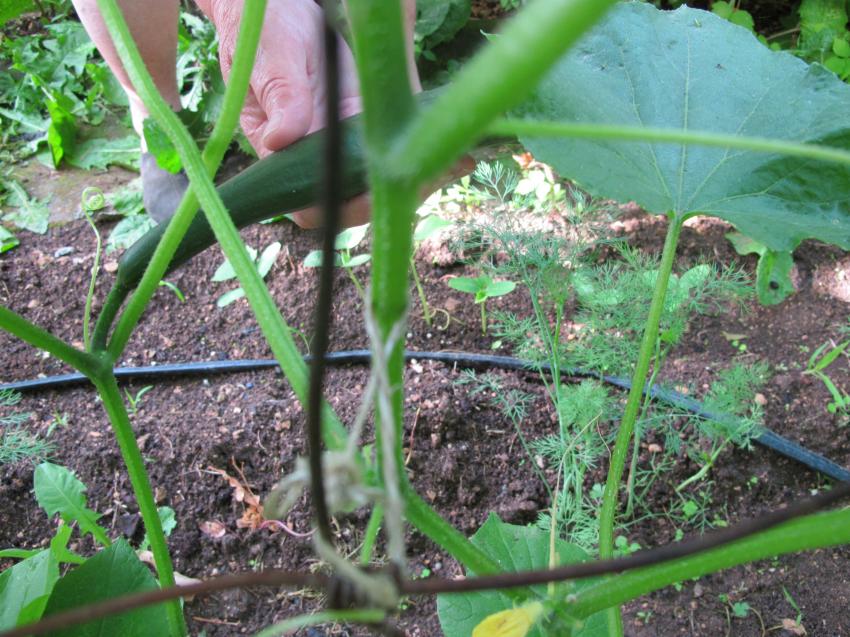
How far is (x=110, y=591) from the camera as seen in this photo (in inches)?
29.9

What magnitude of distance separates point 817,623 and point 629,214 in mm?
1017

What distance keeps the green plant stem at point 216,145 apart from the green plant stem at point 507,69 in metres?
0.38

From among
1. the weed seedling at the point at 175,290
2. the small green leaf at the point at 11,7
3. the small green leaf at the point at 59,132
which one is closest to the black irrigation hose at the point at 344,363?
the weed seedling at the point at 175,290

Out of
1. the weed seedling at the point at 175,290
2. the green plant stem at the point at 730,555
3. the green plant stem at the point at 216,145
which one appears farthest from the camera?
the weed seedling at the point at 175,290

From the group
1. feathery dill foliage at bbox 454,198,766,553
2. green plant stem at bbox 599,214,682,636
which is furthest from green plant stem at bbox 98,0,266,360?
feathery dill foliage at bbox 454,198,766,553

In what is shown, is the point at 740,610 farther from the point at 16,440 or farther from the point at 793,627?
the point at 16,440

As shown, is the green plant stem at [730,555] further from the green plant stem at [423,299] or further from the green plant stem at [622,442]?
the green plant stem at [423,299]

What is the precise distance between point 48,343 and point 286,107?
651 mm

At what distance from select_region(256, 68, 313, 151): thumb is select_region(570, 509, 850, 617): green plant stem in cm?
85

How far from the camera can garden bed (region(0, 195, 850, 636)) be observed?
1218 millimetres

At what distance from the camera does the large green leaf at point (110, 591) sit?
2.40ft

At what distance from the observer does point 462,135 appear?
0.89ft

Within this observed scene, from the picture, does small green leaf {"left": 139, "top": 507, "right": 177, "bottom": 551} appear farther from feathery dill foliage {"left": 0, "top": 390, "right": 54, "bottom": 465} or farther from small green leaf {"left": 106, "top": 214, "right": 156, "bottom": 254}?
small green leaf {"left": 106, "top": 214, "right": 156, "bottom": 254}

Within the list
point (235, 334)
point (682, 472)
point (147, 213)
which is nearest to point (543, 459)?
point (682, 472)
